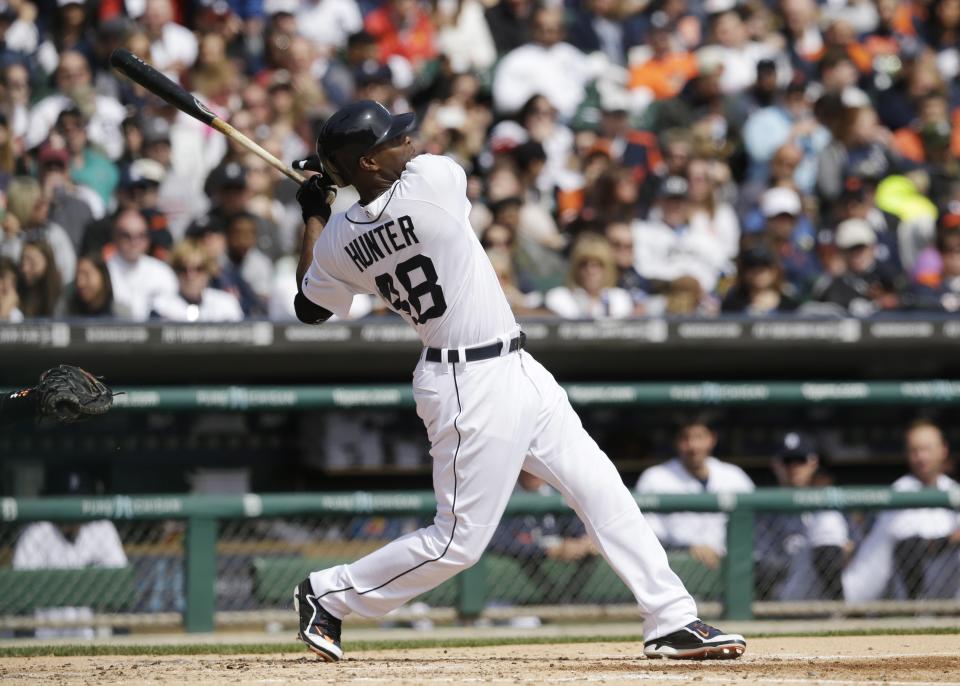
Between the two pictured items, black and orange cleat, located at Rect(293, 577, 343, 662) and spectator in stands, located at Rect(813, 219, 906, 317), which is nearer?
black and orange cleat, located at Rect(293, 577, 343, 662)

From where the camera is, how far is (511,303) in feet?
24.7

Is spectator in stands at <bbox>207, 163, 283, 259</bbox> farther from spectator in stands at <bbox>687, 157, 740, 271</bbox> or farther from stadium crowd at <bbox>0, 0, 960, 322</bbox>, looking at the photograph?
spectator in stands at <bbox>687, 157, 740, 271</bbox>

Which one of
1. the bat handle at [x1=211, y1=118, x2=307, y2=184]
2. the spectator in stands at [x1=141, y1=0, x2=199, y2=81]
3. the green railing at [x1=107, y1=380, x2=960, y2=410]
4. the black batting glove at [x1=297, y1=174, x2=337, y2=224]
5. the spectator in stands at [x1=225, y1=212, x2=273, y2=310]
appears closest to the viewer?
the black batting glove at [x1=297, y1=174, x2=337, y2=224]

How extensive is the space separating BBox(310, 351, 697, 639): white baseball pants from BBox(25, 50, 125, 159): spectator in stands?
14.4 feet

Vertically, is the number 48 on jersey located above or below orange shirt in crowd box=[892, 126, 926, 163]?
above

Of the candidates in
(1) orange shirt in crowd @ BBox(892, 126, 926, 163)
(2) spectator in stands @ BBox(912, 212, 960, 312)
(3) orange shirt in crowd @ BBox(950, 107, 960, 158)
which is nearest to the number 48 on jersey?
(2) spectator in stands @ BBox(912, 212, 960, 312)

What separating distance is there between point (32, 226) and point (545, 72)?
3.88 metres

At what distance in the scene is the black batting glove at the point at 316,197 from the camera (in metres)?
5.12

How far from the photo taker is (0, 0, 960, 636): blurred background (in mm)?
6816

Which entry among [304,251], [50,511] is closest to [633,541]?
[304,251]

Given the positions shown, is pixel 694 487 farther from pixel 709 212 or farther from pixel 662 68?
pixel 662 68

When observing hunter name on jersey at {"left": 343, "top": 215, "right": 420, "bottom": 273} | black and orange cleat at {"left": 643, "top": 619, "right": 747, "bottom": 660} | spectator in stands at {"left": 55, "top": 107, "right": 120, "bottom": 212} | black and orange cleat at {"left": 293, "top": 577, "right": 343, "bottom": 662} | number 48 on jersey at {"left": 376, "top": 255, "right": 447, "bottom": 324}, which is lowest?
black and orange cleat at {"left": 293, "top": 577, "right": 343, "bottom": 662}

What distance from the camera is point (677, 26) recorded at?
36.7ft

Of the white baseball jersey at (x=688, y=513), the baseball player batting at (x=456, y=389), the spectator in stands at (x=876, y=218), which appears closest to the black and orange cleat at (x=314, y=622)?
the baseball player batting at (x=456, y=389)
